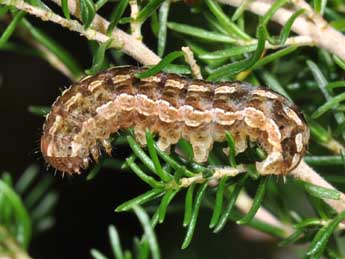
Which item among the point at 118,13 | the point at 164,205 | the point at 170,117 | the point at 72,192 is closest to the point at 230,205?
the point at 164,205

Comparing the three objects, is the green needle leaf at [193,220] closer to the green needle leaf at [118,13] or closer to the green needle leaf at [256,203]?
the green needle leaf at [256,203]

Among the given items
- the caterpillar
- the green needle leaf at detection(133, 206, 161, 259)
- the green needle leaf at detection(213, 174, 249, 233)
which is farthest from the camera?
the caterpillar

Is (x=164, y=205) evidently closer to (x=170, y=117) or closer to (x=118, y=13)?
(x=170, y=117)

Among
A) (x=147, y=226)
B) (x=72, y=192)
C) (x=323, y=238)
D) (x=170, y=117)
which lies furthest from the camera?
(x=72, y=192)

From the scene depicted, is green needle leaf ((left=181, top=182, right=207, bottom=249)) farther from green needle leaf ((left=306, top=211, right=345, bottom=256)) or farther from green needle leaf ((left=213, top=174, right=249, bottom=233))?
green needle leaf ((left=306, top=211, right=345, bottom=256))

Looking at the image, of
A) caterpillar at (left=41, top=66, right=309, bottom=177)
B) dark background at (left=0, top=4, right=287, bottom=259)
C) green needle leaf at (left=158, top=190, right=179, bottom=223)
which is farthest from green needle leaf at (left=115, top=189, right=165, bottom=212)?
dark background at (left=0, top=4, right=287, bottom=259)

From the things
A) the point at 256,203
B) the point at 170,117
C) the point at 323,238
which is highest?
the point at 170,117
